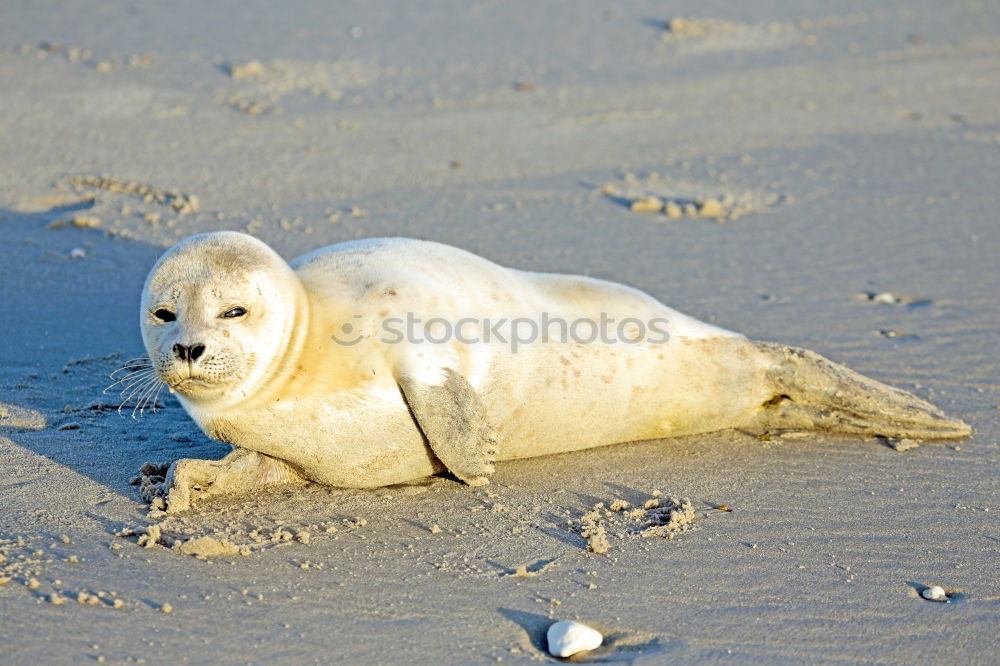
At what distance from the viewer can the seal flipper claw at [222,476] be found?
3.53m

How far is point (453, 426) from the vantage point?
3645mm

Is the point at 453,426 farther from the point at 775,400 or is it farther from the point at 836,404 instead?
the point at 836,404

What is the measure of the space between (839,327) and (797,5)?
6081 mm

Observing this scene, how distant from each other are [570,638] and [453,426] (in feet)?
3.24

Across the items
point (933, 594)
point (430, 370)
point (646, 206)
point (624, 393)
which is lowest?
point (933, 594)

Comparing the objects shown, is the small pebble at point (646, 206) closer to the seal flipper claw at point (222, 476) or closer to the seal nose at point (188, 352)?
the seal flipper claw at point (222, 476)

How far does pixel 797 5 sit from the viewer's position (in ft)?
34.3

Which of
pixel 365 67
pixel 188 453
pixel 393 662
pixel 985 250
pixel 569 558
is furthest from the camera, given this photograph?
pixel 365 67

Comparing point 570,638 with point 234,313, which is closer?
point 570,638

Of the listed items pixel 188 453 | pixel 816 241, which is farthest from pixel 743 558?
pixel 816 241

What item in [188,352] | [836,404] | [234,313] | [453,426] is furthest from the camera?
[836,404]

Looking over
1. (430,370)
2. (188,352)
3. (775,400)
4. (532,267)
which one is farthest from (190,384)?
(532,267)

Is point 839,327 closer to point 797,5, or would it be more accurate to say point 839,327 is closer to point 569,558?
point 569,558

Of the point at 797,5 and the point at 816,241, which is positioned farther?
the point at 797,5
